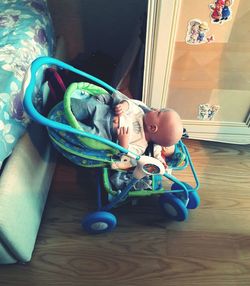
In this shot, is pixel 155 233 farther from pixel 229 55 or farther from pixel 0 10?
pixel 0 10

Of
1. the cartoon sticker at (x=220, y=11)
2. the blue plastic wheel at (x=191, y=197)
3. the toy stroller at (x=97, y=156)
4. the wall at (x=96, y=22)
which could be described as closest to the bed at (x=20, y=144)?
the toy stroller at (x=97, y=156)

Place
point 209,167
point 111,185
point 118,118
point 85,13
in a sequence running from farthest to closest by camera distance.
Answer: point 85,13
point 209,167
point 111,185
point 118,118

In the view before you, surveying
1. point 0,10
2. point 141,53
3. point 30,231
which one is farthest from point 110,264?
point 0,10

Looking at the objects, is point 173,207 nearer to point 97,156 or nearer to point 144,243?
point 144,243

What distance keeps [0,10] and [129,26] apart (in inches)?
27.5

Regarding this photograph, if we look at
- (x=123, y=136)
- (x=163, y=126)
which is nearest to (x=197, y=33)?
(x=163, y=126)

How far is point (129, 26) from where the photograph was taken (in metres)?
Answer: 1.60

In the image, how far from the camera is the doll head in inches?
38.4

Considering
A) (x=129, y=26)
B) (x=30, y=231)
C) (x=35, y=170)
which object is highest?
(x=129, y=26)

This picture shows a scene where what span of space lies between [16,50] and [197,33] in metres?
0.69

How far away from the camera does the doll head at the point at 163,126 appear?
974 mm

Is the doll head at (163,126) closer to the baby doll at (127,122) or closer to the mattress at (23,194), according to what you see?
the baby doll at (127,122)

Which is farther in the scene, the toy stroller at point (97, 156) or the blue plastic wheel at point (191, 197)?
the blue plastic wheel at point (191, 197)

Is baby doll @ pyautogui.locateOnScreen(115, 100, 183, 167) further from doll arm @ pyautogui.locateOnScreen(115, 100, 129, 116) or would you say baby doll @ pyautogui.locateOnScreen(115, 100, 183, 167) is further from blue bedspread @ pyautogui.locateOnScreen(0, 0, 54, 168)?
blue bedspread @ pyautogui.locateOnScreen(0, 0, 54, 168)
